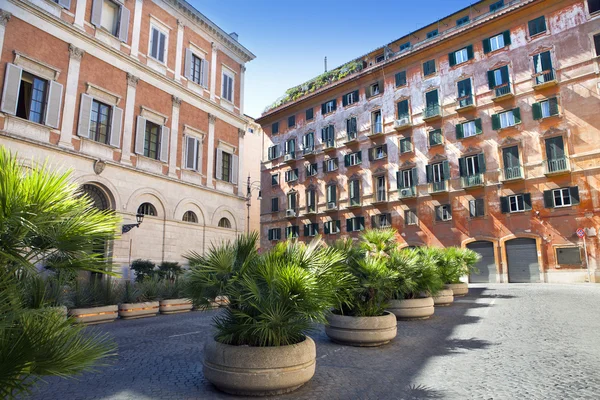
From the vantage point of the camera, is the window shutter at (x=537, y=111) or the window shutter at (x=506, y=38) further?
the window shutter at (x=506, y=38)

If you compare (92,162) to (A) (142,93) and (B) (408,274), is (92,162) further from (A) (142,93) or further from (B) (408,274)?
(B) (408,274)

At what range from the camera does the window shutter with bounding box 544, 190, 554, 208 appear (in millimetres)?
24422

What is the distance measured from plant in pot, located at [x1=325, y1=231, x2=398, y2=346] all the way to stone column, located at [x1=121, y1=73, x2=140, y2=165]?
13.9 meters

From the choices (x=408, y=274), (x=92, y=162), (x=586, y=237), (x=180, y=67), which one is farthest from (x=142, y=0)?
(x=586, y=237)

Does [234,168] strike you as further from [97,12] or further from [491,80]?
[491,80]

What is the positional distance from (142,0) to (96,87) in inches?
237

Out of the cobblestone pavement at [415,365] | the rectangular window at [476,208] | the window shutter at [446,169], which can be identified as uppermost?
the window shutter at [446,169]

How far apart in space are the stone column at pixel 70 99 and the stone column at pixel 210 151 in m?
7.94

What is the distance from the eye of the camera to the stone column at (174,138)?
808 inches

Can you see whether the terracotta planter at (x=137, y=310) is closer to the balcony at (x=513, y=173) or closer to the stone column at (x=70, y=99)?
the stone column at (x=70, y=99)

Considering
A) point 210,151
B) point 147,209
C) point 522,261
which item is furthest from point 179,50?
point 522,261

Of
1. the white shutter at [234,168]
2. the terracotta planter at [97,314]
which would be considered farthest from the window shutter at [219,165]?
the terracotta planter at [97,314]

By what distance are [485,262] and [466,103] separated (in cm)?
1208

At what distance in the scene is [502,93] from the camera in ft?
88.5
